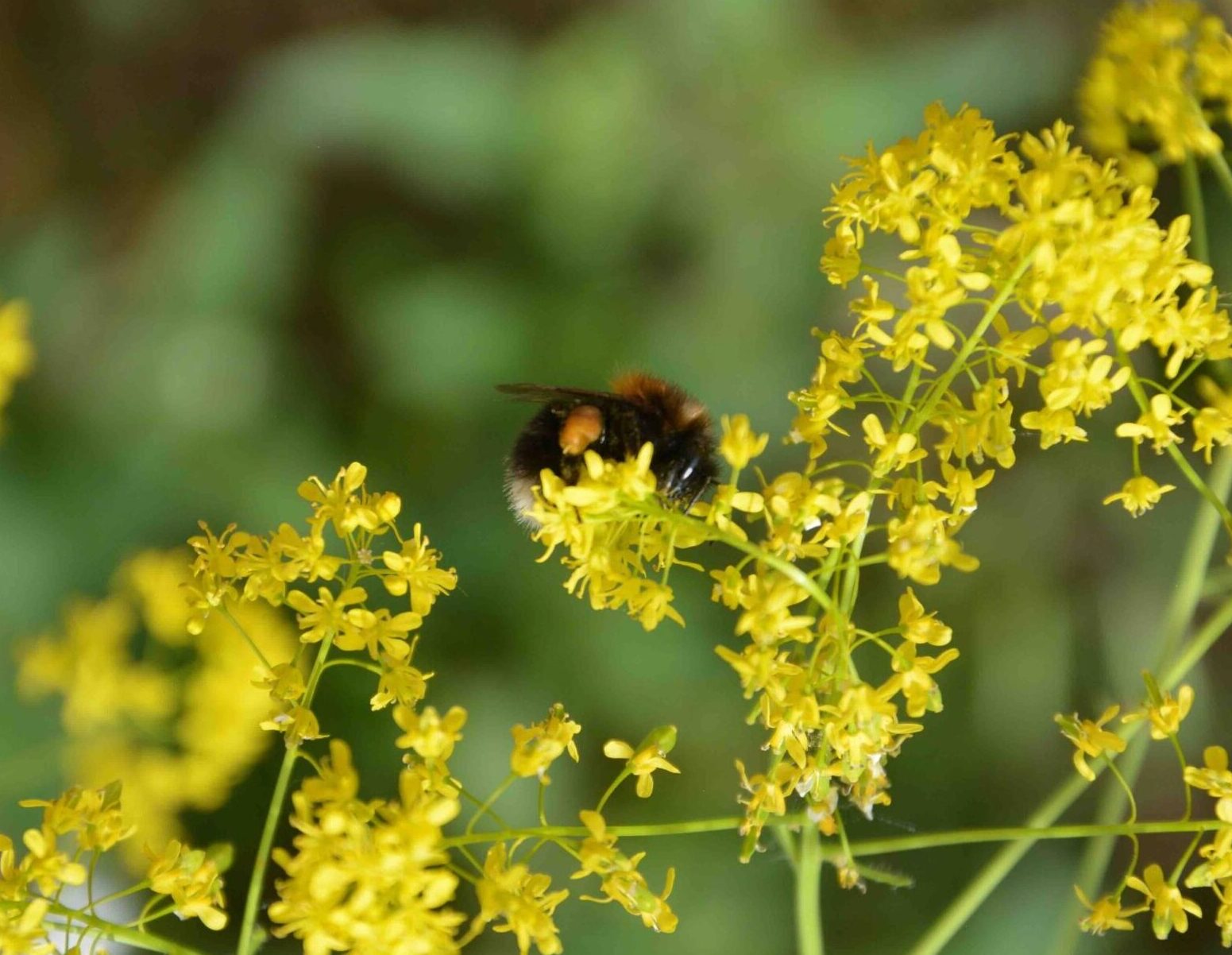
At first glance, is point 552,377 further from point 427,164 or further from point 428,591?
point 428,591

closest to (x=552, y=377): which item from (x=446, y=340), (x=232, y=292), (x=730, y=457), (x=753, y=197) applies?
(x=446, y=340)

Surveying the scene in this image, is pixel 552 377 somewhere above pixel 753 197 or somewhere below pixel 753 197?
below

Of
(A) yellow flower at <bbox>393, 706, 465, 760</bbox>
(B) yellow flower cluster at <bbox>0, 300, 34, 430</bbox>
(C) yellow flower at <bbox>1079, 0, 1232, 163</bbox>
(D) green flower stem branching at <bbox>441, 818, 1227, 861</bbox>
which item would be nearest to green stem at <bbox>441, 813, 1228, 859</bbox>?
(D) green flower stem branching at <bbox>441, 818, 1227, 861</bbox>

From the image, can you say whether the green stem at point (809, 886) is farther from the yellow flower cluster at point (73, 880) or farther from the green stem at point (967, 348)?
the yellow flower cluster at point (73, 880)

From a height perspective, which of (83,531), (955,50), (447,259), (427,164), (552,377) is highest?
(955,50)

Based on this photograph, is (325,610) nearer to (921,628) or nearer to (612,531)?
(612,531)

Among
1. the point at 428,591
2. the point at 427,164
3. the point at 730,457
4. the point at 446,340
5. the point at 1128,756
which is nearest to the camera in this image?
the point at 730,457
